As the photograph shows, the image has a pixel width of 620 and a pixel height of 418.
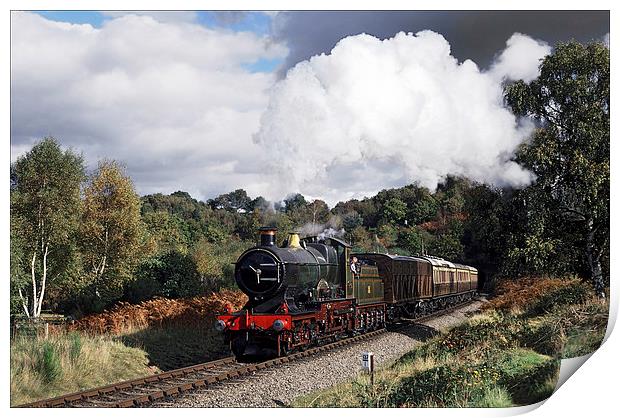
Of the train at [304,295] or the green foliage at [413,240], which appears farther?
the green foliage at [413,240]

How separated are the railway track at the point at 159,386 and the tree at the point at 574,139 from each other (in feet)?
25.6

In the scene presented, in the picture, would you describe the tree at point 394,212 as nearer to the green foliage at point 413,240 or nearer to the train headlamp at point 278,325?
the green foliage at point 413,240

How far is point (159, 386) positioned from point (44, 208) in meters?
7.87

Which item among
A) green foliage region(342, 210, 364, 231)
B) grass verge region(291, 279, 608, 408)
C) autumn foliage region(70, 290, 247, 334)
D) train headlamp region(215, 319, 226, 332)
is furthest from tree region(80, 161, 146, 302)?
green foliage region(342, 210, 364, 231)

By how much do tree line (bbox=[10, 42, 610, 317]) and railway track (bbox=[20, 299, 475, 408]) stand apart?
18.1 feet

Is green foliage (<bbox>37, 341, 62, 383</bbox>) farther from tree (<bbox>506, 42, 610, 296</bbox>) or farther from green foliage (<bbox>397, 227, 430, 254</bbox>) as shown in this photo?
green foliage (<bbox>397, 227, 430, 254</bbox>)

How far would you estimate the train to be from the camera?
16.1 meters

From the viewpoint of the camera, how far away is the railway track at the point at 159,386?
450 inches

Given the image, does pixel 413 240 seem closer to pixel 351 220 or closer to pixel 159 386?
pixel 351 220

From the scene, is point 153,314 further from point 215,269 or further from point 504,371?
point 504,371

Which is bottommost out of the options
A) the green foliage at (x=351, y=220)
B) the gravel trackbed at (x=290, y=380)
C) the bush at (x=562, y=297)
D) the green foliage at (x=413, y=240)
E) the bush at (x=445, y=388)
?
the gravel trackbed at (x=290, y=380)

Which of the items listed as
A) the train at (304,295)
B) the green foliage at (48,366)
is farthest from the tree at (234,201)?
the green foliage at (48,366)

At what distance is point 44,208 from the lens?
717 inches
